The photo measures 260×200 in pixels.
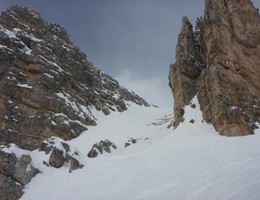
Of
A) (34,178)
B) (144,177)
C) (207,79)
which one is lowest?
(144,177)

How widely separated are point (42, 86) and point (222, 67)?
3021 centimetres

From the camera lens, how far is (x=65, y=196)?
955 inches

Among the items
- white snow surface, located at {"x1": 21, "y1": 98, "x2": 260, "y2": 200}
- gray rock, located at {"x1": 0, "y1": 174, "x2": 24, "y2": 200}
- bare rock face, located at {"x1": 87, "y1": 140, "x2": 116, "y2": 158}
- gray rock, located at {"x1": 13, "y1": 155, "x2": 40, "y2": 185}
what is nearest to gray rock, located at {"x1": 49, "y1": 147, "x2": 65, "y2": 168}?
white snow surface, located at {"x1": 21, "y1": 98, "x2": 260, "y2": 200}

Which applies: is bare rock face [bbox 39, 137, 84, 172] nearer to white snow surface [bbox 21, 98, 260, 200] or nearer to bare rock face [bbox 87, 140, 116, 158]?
white snow surface [bbox 21, 98, 260, 200]

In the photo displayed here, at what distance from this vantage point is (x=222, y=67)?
37812 mm

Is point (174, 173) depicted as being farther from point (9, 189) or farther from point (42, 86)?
point (42, 86)

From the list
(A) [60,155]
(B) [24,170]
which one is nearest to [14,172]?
(B) [24,170]

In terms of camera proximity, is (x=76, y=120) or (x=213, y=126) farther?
(x=76, y=120)

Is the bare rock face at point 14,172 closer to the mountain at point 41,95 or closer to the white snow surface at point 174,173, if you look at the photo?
the mountain at point 41,95

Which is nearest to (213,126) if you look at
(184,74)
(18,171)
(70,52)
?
(184,74)

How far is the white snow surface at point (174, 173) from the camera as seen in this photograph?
15609mm

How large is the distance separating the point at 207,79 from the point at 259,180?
983 inches

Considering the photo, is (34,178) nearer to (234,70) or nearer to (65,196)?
(65,196)

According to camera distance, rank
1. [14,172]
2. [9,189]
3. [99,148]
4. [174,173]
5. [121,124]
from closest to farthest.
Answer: [174,173]
[9,189]
[14,172]
[99,148]
[121,124]
